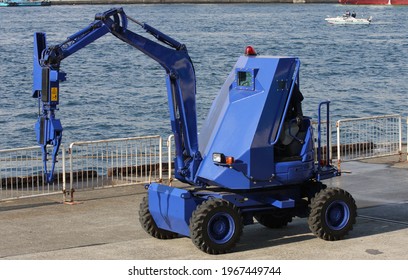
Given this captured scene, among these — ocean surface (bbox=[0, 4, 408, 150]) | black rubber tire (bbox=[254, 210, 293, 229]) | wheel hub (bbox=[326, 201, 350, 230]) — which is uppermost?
wheel hub (bbox=[326, 201, 350, 230])

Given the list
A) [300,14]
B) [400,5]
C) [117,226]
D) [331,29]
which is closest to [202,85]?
[117,226]

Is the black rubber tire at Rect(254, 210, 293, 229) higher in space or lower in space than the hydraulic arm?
lower

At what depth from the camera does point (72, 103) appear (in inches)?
1912

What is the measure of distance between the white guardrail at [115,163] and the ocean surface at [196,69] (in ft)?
54.4

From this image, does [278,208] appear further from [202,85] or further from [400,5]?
[400,5]

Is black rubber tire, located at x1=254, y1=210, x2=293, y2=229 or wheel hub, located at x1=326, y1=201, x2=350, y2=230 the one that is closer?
wheel hub, located at x1=326, y1=201, x2=350, y2=230

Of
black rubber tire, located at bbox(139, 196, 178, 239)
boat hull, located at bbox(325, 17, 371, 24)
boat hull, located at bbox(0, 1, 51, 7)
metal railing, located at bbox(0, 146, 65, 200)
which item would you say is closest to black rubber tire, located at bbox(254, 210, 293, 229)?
black rubber tire, located at bbox(139, 196, 178, 239)

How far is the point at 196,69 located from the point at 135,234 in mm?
47536

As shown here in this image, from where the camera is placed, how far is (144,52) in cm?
1445

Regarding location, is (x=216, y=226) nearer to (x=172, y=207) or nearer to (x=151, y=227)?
(x=172, y=207)

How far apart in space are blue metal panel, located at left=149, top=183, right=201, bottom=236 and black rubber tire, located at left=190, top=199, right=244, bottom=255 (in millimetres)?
275

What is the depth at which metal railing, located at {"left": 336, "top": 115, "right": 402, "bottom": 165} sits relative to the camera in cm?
2219

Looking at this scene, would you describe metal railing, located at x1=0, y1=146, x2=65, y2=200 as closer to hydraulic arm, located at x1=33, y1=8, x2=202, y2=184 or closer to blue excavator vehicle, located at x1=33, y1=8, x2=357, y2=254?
hydraulic arm, located at x1=33, y1=8, x2=202, y2=184

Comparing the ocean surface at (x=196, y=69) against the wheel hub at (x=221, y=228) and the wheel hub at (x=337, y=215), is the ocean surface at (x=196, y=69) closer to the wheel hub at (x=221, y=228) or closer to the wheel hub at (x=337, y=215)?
the wheel hub at (x=337, y=215)
